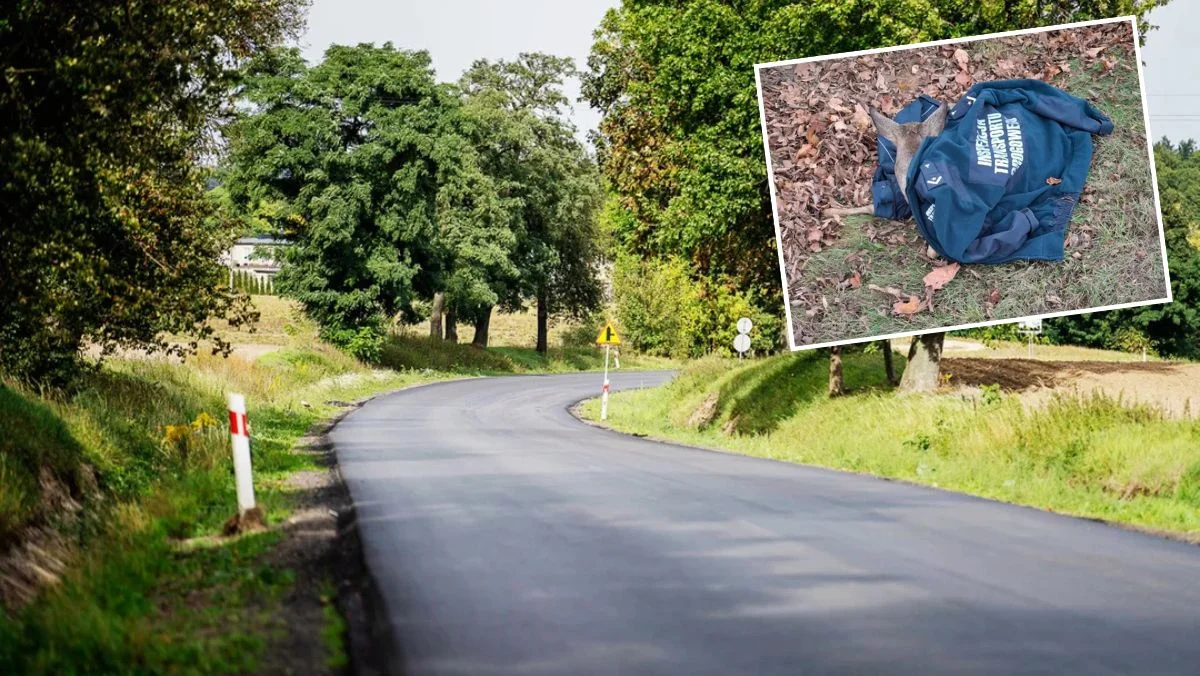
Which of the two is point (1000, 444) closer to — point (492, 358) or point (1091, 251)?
point (1091, 251)

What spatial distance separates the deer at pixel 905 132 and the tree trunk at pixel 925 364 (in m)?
4.83

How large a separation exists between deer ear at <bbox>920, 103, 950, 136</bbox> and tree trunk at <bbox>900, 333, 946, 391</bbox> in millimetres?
5726

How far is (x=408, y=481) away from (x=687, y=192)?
48.1ft

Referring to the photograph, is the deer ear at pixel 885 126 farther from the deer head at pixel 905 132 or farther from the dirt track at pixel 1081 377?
the dirt track at pixel 1081 377

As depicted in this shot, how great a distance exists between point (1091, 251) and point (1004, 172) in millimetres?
2329

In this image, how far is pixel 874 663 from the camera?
598 centimetres

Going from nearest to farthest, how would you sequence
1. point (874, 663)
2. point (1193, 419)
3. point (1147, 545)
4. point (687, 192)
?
point (874, 663) → point (1147, 545) → point (1193, 419) → point (687, 192)

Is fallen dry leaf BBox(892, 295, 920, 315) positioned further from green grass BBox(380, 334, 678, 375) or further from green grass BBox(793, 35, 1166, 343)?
green grass BBox(380, 334, 678, 375)

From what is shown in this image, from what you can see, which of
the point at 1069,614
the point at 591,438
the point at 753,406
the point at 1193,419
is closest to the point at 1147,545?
the point at 1069,614

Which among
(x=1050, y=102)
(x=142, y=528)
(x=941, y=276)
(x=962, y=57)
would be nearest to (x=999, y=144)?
(x=1050, y=102)

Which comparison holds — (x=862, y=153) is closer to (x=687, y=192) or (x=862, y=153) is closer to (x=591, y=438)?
(x=687, y=192)

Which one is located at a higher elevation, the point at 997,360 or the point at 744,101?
the point at 744,101

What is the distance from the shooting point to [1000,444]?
18.4 metres

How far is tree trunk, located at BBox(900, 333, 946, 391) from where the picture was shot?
26719 mm
